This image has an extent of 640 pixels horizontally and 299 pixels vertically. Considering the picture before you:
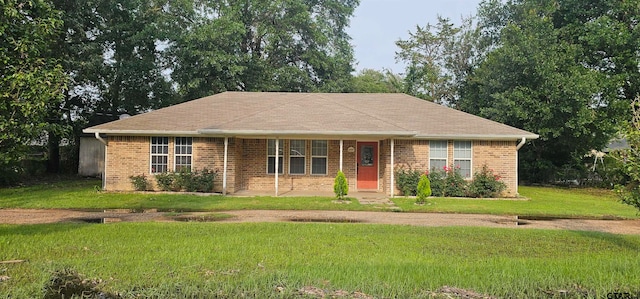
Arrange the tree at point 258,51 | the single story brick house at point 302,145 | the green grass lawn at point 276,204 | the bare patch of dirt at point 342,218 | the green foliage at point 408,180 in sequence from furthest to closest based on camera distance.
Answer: the tree at point 258,51 < the green foliage at point 408,180 < the single story brick house at point 302,145 < the green grass lawn at point 276,204 < the bare patch of dirt at point 342,218

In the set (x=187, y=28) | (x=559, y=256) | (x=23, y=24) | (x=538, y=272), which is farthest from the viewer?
(x=187, y=28)

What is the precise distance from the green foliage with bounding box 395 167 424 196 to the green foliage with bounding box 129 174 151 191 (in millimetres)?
9324

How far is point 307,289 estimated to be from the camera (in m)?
5.00

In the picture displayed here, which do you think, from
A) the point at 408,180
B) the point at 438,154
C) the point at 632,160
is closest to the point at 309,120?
the point at 408,180

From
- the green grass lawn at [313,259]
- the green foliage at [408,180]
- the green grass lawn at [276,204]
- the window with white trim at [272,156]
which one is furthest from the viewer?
A: the window with white trim at [272,156]

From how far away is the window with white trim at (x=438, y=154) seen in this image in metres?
16.7

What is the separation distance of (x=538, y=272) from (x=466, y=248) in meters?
1.76

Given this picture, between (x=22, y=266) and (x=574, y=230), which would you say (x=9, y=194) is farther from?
(x=574, y=230)

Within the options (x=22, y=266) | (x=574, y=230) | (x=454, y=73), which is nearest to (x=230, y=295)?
(x=22, y=266)

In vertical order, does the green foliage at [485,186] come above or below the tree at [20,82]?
below

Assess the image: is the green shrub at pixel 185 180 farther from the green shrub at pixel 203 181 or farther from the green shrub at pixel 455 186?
the green shrub at pixel 455 186

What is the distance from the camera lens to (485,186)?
16.2 m

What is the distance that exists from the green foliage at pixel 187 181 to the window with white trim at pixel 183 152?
0.47 m

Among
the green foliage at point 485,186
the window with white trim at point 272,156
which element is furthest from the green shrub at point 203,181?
the green foliage at point 485,186
